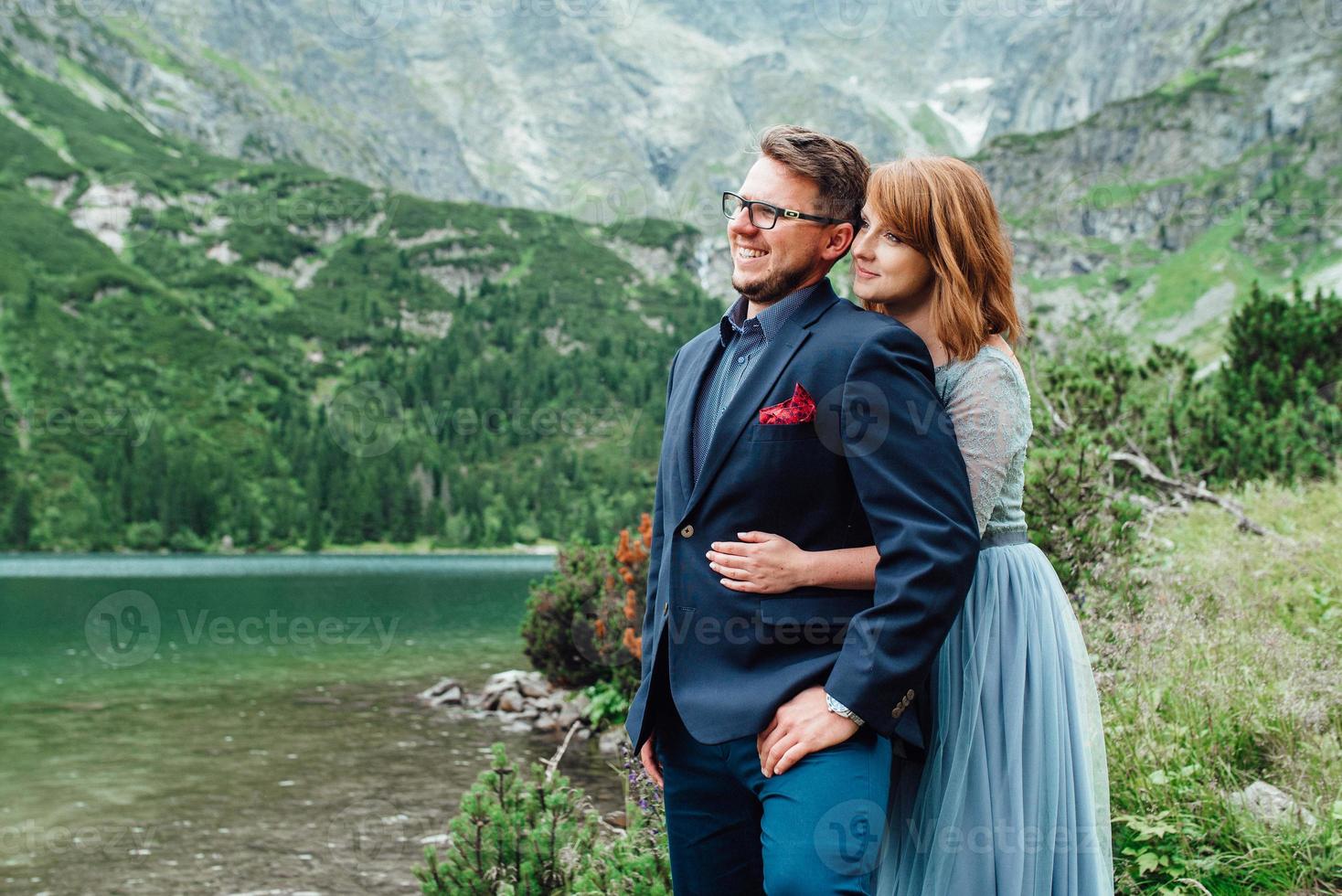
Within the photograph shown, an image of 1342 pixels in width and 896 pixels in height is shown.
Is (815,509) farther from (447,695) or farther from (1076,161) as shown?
(1076,161)

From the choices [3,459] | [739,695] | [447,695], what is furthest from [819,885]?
[3,459]

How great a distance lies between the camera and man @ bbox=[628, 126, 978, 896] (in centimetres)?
238

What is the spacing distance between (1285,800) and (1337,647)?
6.18 feet

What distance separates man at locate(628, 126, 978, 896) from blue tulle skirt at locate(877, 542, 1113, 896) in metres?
0.16

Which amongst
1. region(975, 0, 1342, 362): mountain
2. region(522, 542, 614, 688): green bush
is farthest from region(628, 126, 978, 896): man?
region(975, 0, 1342, 362): mountain

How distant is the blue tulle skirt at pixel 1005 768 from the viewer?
2.65m

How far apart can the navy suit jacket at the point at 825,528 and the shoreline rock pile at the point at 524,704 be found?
443 inches

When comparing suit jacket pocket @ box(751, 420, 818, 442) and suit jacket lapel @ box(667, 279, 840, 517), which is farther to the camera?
suit jacket lapel @ box(667, 279, 840, 517)

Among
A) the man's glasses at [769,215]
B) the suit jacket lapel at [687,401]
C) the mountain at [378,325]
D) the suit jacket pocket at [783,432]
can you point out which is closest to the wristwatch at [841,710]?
the suit jacket pocket at [783,432]

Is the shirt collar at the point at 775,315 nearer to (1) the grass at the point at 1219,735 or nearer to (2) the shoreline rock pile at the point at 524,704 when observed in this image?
(1) the grass at the point at 1219,735

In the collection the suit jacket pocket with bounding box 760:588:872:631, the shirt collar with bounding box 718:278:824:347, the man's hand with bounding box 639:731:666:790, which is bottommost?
the man's hand with bounding box 639:731:666:790

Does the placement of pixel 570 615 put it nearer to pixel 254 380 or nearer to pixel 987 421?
pixel 987 421

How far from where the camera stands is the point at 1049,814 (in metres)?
2.72

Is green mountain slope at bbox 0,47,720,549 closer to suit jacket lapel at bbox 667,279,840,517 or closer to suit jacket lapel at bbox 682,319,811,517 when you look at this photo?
suit jacket lapel at bbox 667,279,840,517
